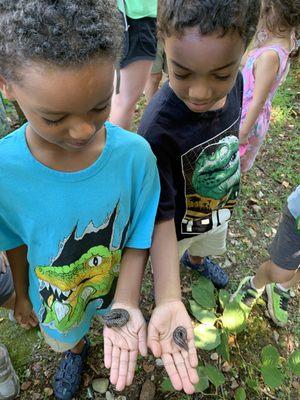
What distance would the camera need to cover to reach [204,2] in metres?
1.11

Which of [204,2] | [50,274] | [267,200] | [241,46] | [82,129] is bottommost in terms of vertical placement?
[267,200]

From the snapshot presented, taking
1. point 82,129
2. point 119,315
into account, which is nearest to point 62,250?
point 119,315

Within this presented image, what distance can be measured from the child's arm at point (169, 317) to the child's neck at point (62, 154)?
0.39 m

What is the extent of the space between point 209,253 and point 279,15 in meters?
1.24

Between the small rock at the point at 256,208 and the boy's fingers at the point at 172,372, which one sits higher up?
A: the boy's fingers at the point at 172,372

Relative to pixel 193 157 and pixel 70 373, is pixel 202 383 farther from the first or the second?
pixel 193 157

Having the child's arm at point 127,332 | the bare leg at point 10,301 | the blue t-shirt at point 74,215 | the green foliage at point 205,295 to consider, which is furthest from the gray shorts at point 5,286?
the green foliage at point 205,295

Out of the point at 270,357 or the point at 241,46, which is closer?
the point at 241,46

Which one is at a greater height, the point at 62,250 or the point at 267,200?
the point at 62,250

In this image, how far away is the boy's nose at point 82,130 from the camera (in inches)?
37.8

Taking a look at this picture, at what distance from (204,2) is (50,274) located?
0.97 m

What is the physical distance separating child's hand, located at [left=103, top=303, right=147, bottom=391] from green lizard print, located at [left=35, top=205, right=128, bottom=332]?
6.7 inches

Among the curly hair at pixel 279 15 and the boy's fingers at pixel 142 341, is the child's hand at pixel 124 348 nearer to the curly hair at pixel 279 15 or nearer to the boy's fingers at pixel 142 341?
the boy's fingers at pixel 142 341

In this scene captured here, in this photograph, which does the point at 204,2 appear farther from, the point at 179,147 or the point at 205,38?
the point at 179,147
